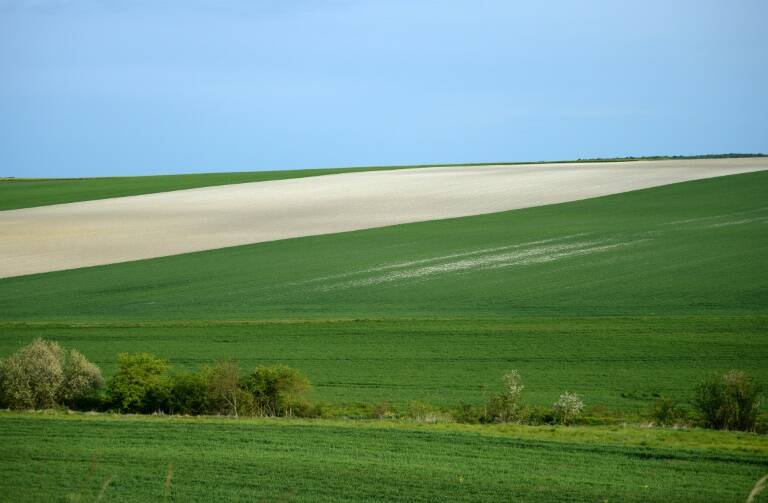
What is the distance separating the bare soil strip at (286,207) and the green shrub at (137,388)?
2038cm

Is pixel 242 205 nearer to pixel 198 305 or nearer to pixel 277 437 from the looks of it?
pixel 198 305

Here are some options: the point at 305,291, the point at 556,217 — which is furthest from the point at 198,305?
the point at 556,217

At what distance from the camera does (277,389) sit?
19859mm

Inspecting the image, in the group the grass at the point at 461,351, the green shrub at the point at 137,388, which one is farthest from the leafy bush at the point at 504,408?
the green shrub at the point at 137,388

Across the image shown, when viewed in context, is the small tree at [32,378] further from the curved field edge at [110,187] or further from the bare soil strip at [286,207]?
the curved field edge at [110,187]

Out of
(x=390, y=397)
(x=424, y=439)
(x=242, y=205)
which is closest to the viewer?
(x=424, y=439)

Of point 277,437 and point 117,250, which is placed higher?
point 117,250

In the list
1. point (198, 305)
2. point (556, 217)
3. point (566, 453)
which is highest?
point (556, 217)

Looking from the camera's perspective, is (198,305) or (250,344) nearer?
(250,344)

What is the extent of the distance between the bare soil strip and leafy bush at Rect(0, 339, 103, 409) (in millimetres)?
18909

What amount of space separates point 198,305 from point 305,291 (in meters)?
4.09

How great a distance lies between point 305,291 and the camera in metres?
33.4

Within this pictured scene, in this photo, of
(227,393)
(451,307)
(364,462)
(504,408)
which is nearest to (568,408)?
(504,408)

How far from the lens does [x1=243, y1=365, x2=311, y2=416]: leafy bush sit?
19703mm
